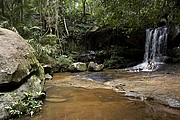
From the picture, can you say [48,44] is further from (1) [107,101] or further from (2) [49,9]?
(1) [107,101]

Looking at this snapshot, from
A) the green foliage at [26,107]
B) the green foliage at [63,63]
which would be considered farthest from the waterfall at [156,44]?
the green foliage at [26,107]

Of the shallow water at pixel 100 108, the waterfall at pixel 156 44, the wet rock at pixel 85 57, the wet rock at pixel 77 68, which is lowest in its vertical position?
the shallow water at pixel 100 108

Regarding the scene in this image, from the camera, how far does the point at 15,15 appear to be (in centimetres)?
1934

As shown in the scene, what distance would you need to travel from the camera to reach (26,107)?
17.1 feet

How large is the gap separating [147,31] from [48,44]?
7.55 m

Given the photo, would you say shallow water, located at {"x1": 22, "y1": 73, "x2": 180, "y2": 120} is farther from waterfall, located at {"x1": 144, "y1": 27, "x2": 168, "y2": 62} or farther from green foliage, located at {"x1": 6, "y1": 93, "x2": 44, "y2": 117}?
waterfall, located at {"x1": 144, "y1": 27, "x2": 168, "y2": 62}

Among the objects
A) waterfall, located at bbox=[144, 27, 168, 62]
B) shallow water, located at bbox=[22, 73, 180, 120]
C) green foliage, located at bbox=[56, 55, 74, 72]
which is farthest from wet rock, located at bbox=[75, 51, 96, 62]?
shallow water, located at bbox=[22, 73, 180, 120]

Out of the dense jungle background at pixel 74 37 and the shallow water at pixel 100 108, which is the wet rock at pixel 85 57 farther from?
the shallow water at pixel 100 108

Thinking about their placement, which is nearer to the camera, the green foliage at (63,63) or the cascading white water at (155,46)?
the green foliage at (63,63)

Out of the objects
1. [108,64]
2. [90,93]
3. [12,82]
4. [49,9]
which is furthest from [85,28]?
[12,82]

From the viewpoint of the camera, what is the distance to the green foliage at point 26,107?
16.1 ft

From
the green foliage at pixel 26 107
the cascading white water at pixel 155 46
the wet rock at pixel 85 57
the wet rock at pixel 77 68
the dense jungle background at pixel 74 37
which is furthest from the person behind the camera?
the wet rock at pixel 85 57

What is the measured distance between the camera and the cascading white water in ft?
53.5

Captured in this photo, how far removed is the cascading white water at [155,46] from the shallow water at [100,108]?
9815 mm
